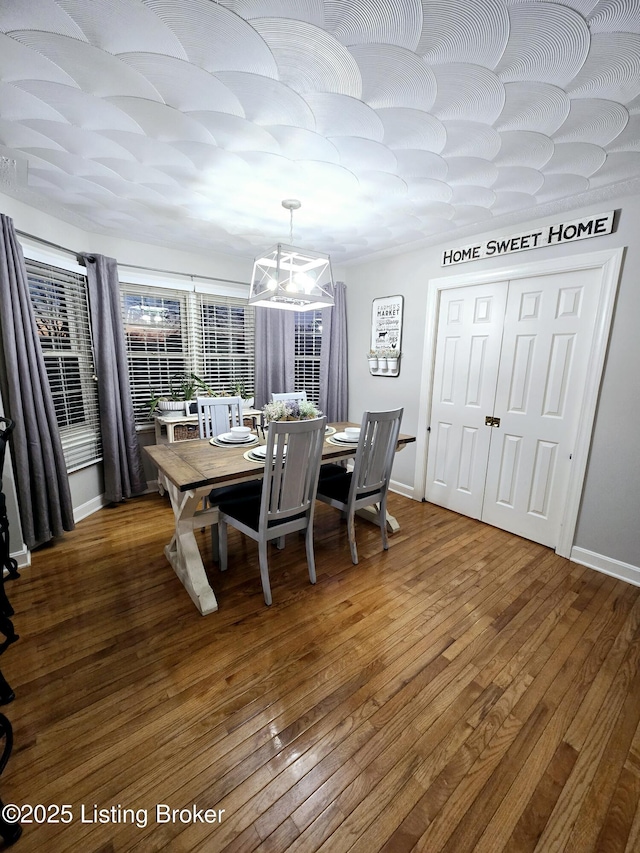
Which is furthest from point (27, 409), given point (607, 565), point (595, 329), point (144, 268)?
point (607, 565)

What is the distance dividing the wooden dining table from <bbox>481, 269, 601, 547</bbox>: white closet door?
146 cm

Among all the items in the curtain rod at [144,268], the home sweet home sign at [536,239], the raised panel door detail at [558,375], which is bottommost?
the raised panel door detail at [558,375]

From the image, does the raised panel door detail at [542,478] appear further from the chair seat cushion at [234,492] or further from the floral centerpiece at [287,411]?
the chair seat cushion at [234,492]

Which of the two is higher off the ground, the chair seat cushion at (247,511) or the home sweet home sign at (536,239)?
the home sweet home sign at (536,239)

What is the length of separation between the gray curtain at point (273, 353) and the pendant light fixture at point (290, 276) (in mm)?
1270

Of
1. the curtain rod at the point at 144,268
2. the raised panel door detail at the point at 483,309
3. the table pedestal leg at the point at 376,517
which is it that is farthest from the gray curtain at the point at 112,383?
the raised panel door detail at the point at 483,309

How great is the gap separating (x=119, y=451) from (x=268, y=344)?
190cm

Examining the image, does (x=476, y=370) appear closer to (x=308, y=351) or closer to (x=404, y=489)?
(x=404, y=489)

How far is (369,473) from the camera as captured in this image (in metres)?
2.46

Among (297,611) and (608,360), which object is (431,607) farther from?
(608,360)

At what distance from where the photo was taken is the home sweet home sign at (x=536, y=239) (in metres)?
2.32

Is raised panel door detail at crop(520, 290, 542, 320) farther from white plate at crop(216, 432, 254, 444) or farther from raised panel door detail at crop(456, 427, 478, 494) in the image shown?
white plate at crop(216, 432, 254, 444)

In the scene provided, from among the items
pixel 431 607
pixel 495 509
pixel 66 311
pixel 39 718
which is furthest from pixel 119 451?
pixel 495 509

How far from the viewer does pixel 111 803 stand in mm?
1132
